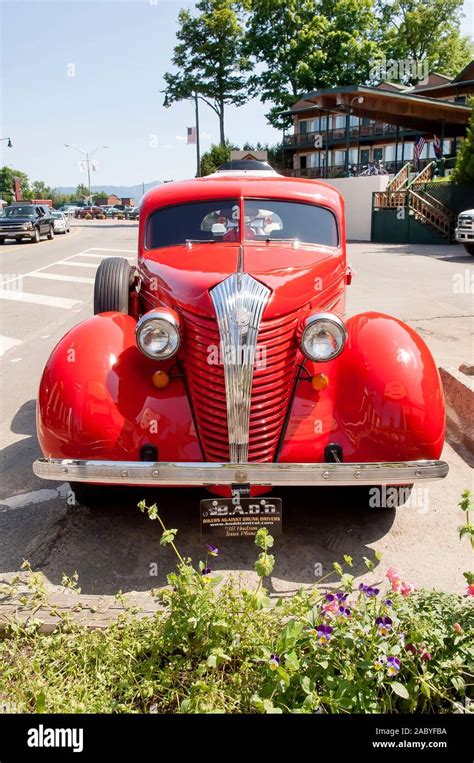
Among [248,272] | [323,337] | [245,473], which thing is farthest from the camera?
[248,272]

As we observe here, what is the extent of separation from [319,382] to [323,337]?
0.26 m

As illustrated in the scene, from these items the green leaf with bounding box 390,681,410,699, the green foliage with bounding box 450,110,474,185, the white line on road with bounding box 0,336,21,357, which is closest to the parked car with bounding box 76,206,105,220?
the green foliage with bounding box 450,110,474,185

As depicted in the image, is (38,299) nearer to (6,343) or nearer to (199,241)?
(6,343)

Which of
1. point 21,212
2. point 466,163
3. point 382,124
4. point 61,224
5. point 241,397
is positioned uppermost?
point 382,124

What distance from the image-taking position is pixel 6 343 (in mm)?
8555

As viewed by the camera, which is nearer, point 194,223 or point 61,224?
point 194,223

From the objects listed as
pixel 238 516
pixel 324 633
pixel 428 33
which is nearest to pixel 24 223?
pixel 238 516

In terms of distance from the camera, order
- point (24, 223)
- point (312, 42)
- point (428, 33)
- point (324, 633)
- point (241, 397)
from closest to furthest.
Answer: point (324, 633), point (241, 397), point (24, 223), point (312, 42), point (428, 33)

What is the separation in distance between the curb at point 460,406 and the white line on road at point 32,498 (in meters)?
3.17

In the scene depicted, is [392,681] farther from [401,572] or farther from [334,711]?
[401,572]

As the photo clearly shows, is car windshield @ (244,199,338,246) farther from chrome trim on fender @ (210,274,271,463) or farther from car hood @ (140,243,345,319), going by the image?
chrome trim on fender @ (210,274,271,463)

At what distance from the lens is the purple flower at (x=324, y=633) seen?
219cm

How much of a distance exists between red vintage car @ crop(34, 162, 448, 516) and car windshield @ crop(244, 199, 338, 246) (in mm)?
875

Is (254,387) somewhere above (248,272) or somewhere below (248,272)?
below
